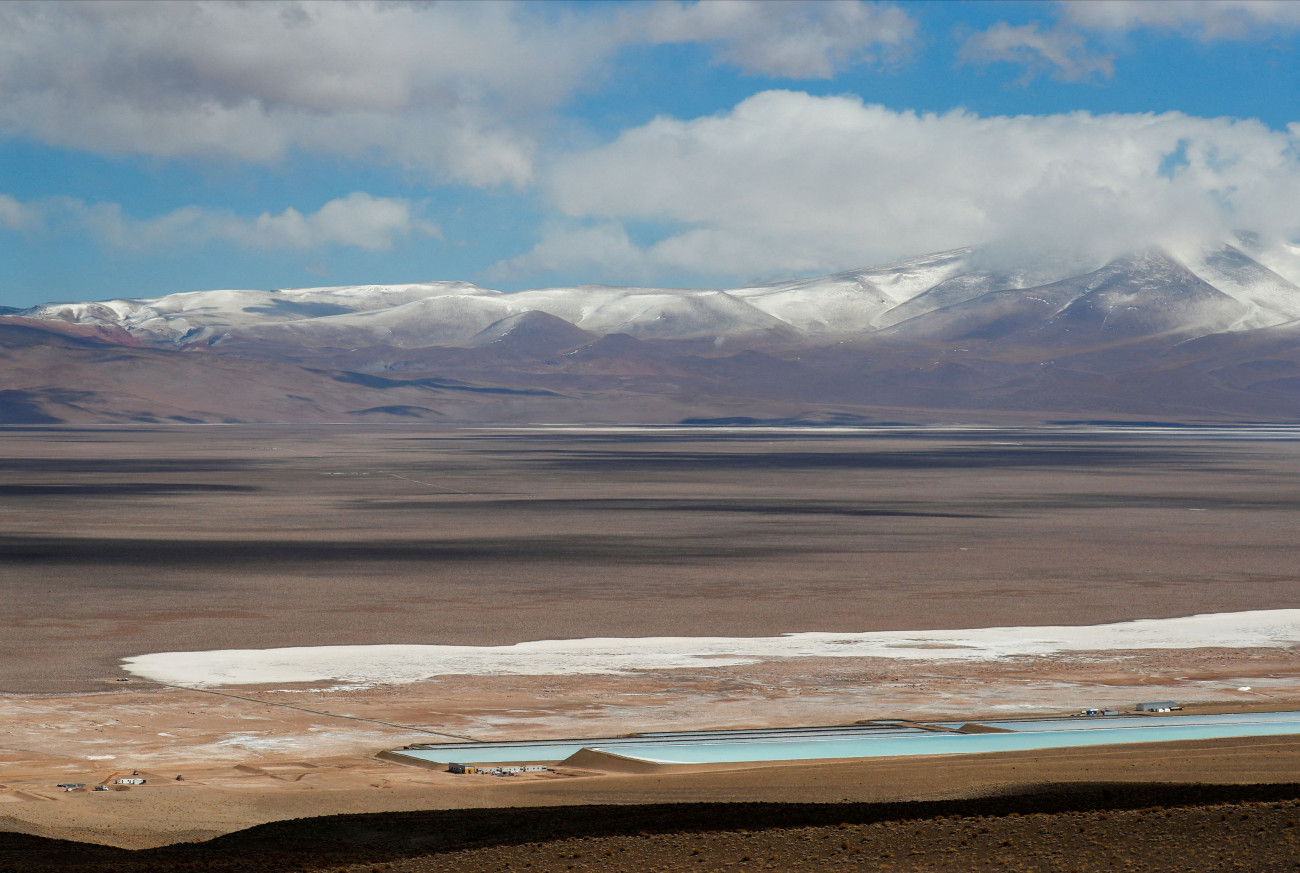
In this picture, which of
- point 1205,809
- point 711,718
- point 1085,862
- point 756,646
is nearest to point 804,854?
point 1085,862

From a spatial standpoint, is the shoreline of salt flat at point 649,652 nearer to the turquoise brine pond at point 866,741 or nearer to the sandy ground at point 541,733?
the sandy ground at point 541,733

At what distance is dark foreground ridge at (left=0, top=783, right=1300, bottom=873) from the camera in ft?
32.3

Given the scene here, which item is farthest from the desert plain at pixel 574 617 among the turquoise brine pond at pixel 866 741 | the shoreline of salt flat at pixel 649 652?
the turquoise brine pond at pixel 866 741

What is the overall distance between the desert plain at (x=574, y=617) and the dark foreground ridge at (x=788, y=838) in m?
0.83

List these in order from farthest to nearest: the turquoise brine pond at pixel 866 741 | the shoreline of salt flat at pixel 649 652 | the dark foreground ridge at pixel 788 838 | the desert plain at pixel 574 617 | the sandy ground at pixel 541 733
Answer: the shoreline of salt flat at pixel 649 652
the turquoise brine pond at pixel 866 741
the desert plain at pixel 574 617
the sandy ground at pixel 541 733
the dark foreground ridge at pixel 788 838

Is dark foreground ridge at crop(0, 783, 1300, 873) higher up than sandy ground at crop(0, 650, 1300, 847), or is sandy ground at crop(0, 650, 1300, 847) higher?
dark foreground ridge at crop(0, 783, 1300, 873)

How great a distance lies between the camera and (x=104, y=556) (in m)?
36.9

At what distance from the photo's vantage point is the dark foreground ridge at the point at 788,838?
9859 mm

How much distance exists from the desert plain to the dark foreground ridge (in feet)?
2.72

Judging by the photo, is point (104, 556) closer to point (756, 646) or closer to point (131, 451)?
point (756, 646)

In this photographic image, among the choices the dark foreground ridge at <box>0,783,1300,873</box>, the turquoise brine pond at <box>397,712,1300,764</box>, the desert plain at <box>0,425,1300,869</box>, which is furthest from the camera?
the turquoise brine pond at <box>397,712,1300,764</box>

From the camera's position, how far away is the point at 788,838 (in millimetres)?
10688

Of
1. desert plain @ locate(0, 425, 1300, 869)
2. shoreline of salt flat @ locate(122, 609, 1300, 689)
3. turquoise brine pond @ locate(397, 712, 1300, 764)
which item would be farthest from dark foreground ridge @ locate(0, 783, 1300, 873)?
shoreline of salt flat @ locate(122, 609, 1300, 689)

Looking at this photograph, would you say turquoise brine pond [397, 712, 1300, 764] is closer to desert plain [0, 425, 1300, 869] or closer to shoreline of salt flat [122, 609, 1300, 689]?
desert plain [0, 425, 1300, 869]
